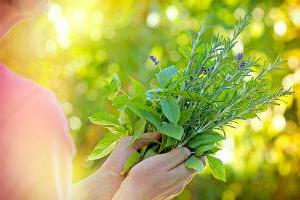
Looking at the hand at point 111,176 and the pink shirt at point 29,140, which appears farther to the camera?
the hand at point 111,176

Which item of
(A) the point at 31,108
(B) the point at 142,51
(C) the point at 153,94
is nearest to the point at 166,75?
(C) the point at 153,94

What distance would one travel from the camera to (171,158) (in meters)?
1.41

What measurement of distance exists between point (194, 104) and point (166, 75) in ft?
0.27

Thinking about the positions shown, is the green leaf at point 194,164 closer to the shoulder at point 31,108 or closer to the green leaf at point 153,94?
the green leaf at point 153,94

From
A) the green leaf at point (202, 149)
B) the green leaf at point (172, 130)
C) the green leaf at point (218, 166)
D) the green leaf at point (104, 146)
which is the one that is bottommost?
the green leaf at point (218, 166)

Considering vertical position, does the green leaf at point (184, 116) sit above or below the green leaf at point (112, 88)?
below

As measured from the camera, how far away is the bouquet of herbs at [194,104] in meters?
1.46

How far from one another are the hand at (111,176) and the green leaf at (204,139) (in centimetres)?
7

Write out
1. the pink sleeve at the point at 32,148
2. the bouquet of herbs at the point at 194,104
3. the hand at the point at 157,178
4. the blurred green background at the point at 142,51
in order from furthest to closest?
the blurred green background at the point at 142,51, the bouquet of herbs at the point at 194,104, the hand at the point at 157,178, the pink sleeve at the point at 32,148

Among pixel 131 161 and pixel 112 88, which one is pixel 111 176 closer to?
pixel 131 161

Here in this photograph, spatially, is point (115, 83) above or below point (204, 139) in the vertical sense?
above

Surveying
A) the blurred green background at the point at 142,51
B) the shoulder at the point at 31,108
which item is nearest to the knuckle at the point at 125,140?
the shoulder at the point at 31,108

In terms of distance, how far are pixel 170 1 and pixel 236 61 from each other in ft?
13.6

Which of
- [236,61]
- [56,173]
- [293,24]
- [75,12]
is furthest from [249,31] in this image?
[56,173]
